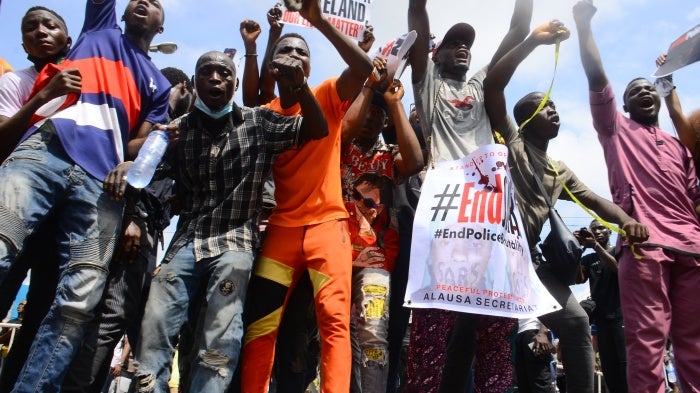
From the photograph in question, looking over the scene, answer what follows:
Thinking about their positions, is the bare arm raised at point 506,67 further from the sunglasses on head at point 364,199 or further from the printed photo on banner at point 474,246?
the sunglasses on head at point 364,199

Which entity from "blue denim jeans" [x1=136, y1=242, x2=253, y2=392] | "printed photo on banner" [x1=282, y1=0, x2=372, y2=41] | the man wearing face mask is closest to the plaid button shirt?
the man wearing face mask

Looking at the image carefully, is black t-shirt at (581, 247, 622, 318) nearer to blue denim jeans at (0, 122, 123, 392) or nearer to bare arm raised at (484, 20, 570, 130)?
bare arm raised at (484, 20, 570, 130)

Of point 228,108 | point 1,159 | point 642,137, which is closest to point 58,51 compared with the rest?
point 1,159

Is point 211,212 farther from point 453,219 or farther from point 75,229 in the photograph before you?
point 453,219

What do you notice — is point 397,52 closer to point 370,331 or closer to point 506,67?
point 506,67

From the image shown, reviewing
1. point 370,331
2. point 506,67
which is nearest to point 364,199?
point 370,331

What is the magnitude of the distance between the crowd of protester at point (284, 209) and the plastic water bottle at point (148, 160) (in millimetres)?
84

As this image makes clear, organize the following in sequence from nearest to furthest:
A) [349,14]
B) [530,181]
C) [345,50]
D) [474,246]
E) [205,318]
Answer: [205,318] < [345,50] < [474,246] < [530,181] < [349,14]

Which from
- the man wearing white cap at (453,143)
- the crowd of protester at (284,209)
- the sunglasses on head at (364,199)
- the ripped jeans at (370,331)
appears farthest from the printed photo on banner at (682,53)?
the ripped jeans at (370,331)

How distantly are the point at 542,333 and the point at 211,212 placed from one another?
11.4 ft

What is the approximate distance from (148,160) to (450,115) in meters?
2.03

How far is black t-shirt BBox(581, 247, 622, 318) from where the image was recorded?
19.6ft

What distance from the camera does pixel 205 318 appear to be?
324 cm

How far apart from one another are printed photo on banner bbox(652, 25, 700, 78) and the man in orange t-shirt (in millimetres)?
2720
